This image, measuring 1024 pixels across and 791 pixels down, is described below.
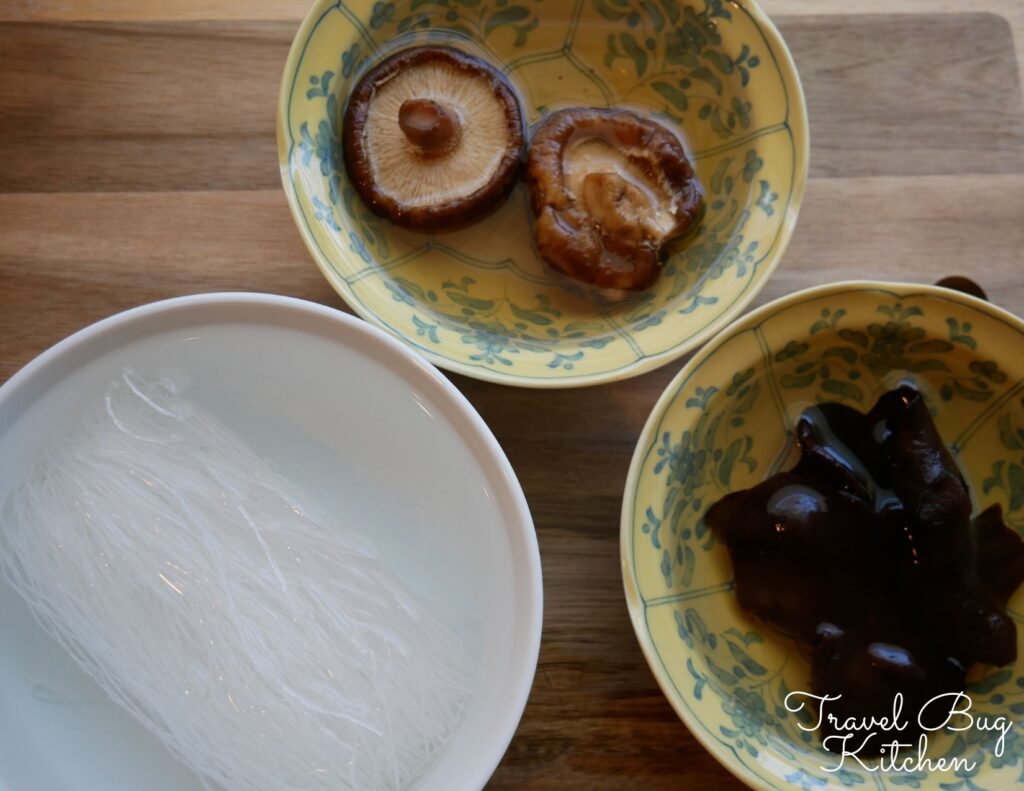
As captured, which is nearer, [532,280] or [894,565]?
[894,565]

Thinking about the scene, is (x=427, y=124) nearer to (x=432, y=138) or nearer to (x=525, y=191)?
(x=432, y=138)

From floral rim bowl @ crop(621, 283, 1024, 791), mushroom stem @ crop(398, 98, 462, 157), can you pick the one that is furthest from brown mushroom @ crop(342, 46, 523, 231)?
floral rim bowl @ crop(621, 283, 1024, 791)

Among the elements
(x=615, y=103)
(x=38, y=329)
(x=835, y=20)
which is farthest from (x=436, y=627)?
(x=835, y=20)

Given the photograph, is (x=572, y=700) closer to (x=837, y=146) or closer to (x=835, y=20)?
(x=837, y=146)

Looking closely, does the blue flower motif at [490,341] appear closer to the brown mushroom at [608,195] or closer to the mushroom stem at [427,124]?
the brown mushroom at [608,195]

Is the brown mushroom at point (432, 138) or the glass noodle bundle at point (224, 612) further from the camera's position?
the brown mushroom at point (432, 138)

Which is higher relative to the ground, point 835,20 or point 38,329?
point 835,20

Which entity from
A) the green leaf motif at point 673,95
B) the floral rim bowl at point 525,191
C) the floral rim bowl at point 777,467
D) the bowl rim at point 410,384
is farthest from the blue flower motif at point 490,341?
the green leaf motif at point 673,95
